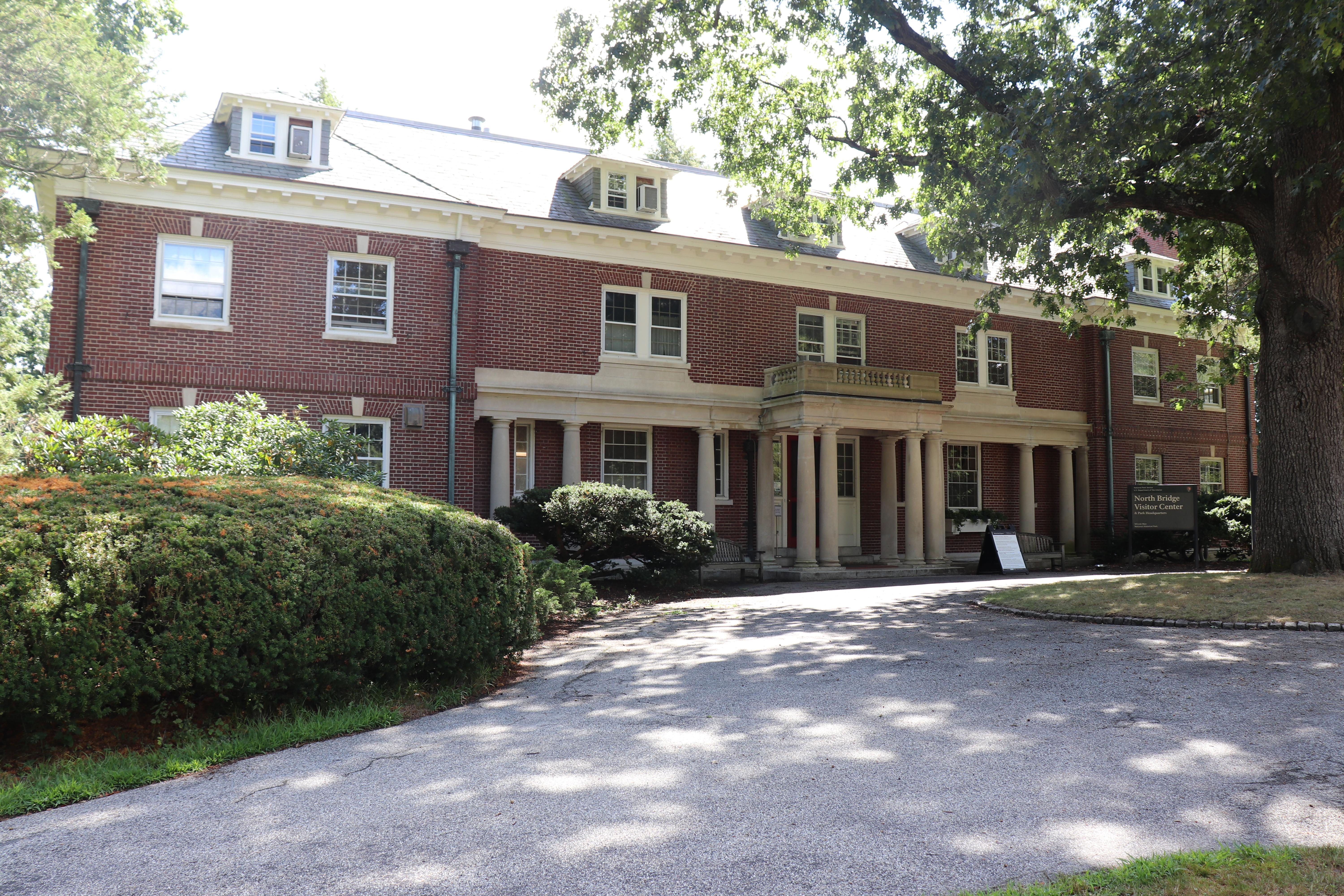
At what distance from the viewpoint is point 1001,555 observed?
20.5 m

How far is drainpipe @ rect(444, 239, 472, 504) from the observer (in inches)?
683

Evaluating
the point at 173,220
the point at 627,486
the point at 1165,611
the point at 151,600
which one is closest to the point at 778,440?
the point at 627,486

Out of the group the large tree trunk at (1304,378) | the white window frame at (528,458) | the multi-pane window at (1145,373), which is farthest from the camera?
the multi-pane window at (1145,373)

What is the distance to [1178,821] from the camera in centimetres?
401

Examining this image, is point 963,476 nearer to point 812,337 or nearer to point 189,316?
point 812,337

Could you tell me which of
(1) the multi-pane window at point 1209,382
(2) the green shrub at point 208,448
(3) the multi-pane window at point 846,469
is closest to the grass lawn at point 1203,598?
(2) the green shrub at point 208,448

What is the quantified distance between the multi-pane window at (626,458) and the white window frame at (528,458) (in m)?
1.53

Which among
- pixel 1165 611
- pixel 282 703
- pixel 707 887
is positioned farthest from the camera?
pixel 1165 611

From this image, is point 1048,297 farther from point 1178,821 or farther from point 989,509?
point 1178,821

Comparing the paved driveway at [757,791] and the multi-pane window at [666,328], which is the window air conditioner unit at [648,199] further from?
the paved driveway at [757,791]

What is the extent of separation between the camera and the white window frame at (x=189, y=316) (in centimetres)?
1584

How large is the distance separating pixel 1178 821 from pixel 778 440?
16.9 m

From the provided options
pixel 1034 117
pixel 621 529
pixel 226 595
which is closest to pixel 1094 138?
pixel 1034 117

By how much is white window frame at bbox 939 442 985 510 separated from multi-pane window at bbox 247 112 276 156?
55.2 ft
